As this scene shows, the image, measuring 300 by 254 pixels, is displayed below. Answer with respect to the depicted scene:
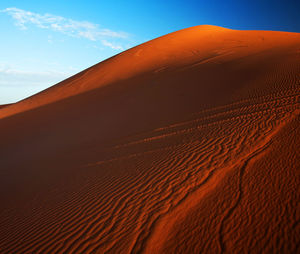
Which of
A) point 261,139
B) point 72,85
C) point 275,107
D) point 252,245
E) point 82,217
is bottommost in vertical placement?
point 252,245

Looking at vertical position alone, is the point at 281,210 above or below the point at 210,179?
below

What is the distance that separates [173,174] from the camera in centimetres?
454

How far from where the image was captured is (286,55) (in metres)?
10.7

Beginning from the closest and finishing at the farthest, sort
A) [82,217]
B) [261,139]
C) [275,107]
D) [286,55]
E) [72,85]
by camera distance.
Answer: [82,217] < [261,139] < [275,107] < [286,55] < [72,85]

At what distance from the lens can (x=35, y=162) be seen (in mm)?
7711

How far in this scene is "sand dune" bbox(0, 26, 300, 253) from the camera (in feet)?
10.0

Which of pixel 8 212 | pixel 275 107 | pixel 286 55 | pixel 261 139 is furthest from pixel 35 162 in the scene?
pixel 286 55

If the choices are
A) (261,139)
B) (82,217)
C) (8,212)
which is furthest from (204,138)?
(8,212)

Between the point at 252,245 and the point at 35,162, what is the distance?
818cm

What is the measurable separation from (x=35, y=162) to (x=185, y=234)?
722 cm

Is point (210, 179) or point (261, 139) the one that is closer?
point (210, 179)

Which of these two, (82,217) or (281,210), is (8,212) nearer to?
(82,217)

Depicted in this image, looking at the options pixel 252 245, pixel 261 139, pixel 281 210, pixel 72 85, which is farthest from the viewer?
pixel 72 85

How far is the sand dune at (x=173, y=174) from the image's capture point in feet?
10.0
